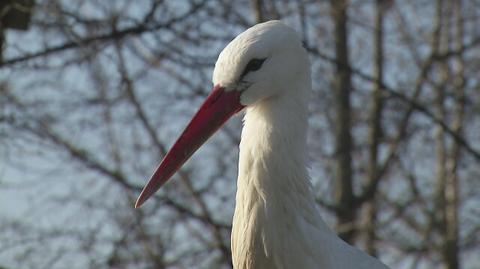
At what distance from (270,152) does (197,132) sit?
0.31 meters

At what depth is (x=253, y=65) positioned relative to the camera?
4.46 m

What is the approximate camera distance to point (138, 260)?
9.41 m

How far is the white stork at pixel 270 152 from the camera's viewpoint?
177 inches

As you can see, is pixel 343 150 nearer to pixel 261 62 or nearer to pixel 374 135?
pixel 374 135

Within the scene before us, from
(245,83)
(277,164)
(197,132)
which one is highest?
(245,83)

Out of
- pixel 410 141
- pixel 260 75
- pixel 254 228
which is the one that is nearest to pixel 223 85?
pixel 260 75

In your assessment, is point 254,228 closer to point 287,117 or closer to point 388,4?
point 287,117

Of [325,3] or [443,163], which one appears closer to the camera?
[325,3]

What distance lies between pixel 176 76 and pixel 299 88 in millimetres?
5348

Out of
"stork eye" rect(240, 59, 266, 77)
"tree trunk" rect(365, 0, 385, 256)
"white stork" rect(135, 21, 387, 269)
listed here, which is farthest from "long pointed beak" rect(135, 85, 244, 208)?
"tree trunk" rect(365, 0, 385, 256)

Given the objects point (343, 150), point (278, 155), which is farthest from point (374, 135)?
point (278, 155)

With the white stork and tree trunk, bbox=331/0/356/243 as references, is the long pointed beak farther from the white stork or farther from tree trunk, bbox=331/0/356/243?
tree trunk, bbox=331/0/356/243

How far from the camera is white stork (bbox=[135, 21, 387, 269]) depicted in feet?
14.7

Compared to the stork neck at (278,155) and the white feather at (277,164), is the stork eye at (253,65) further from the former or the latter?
the stork neck at (278,155)
